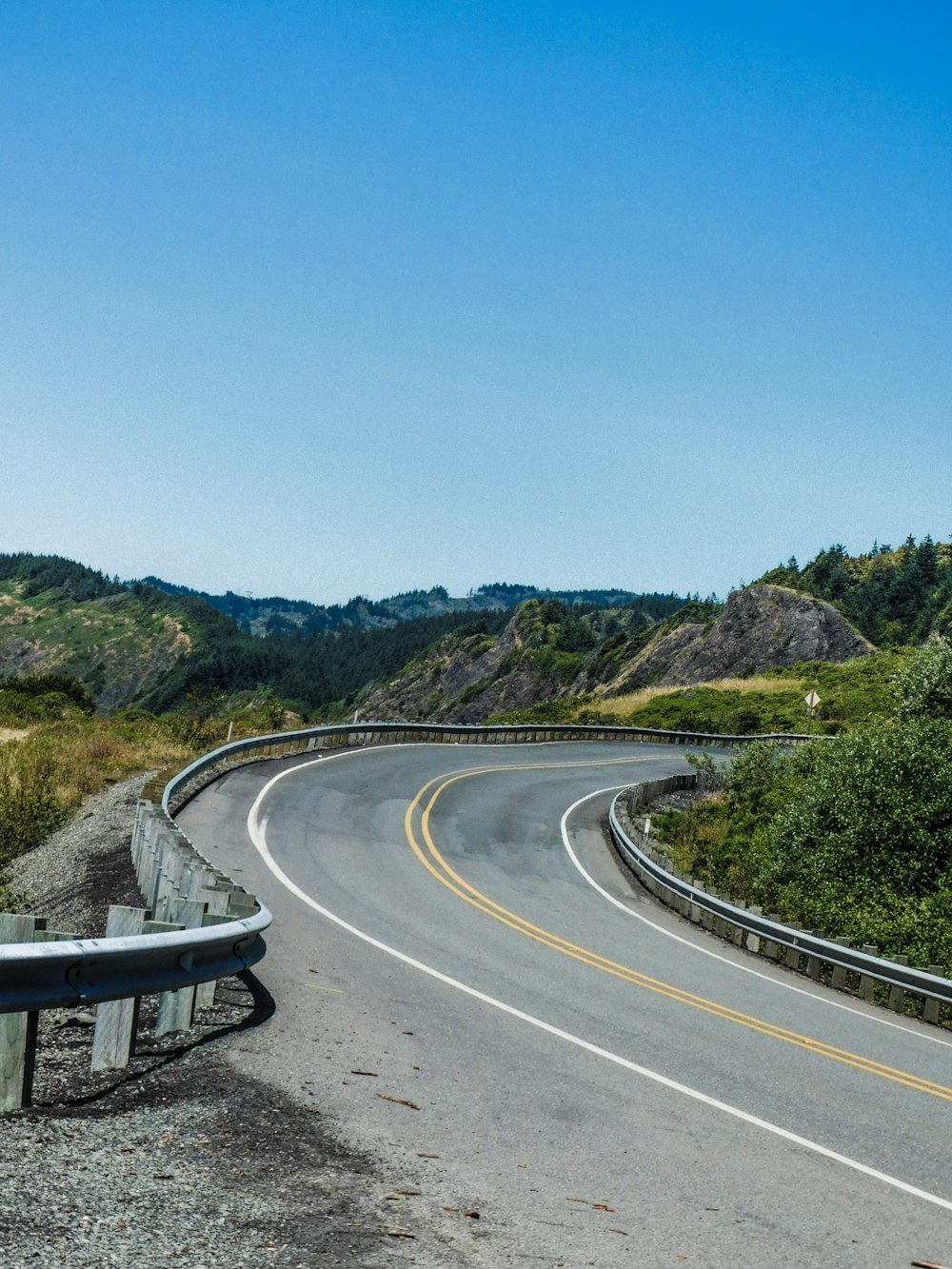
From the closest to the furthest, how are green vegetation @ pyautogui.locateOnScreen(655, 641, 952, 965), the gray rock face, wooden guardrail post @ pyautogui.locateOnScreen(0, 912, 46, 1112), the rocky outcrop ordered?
wooden guardrail post @ pyautogui.locateOnScreen(0, 912, 46, 1112)
green vegetation @ pyautogui.locateOnScreen(655, 641, 952, 965)
the gray rock face
the rocky outcrop

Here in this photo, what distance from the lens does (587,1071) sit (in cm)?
825

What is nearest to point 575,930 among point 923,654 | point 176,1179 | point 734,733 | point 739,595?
point 176,1179

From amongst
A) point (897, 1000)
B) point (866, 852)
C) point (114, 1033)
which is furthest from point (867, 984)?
point (114, 1033)

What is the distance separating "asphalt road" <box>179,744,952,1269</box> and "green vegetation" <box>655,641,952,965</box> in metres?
3.91

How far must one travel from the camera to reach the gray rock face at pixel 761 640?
277 feet

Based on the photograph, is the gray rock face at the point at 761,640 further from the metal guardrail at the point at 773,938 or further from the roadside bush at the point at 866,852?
the metal guardrail at the point at 773,938

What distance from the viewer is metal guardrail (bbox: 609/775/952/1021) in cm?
1384

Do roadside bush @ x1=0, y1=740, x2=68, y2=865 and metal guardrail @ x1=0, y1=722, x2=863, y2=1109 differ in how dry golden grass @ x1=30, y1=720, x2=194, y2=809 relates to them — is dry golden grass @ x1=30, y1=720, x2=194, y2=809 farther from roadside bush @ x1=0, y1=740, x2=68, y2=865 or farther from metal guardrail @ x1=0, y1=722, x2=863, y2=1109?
metal guardrail @ x1=0, y1=722, x2=863, y2=1109

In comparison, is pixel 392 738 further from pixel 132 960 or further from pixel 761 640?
pixel 761 640

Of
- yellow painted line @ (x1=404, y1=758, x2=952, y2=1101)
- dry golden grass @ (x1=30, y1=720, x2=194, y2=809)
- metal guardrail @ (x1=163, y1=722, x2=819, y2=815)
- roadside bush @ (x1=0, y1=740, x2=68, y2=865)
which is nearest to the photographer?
yellow painted line @ (x1=404, y1=758, x2=952, y2=1101)

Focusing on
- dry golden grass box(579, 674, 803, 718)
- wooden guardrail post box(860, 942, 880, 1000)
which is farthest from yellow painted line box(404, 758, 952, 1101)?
dry golden grass box(579, 674, 803, 718)

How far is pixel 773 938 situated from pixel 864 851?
8.13 meters

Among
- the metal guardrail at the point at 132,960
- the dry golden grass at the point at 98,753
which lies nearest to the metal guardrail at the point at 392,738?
the dry golden grass at the point at 98,753

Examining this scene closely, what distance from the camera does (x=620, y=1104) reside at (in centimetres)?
748
